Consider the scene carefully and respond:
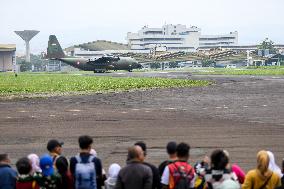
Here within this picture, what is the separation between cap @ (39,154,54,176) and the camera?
32.8 feet

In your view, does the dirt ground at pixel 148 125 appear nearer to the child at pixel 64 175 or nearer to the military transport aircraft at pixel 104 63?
the child at pixel 64 175

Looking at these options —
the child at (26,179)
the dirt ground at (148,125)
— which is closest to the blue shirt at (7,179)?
the child at (26,179)

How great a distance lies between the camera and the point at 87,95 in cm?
4969

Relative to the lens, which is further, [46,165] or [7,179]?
[7,179]

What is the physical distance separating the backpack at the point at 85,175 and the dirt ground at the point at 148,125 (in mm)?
6052

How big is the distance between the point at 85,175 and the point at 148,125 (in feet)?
54.4

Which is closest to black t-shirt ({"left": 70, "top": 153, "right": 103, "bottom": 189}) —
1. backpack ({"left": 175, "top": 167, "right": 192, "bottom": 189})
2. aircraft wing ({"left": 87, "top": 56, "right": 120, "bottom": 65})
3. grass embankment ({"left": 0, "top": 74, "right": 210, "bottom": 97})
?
backpack ({"left": 175, "top": 167, "right": 192, "bottom": 189})

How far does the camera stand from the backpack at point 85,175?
10.4 meters

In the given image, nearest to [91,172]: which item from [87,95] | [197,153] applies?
[197,153]

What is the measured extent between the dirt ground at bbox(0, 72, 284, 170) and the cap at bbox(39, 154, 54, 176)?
6436 millimetres

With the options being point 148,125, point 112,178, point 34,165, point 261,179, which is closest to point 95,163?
point 112,178

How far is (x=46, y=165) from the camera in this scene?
1003 centimetres

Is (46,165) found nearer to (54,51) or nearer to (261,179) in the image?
(261,179)

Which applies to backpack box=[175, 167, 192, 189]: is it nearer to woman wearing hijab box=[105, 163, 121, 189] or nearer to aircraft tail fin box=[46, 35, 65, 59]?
woman wearing hijab box=[105, 163, 121, 189]
